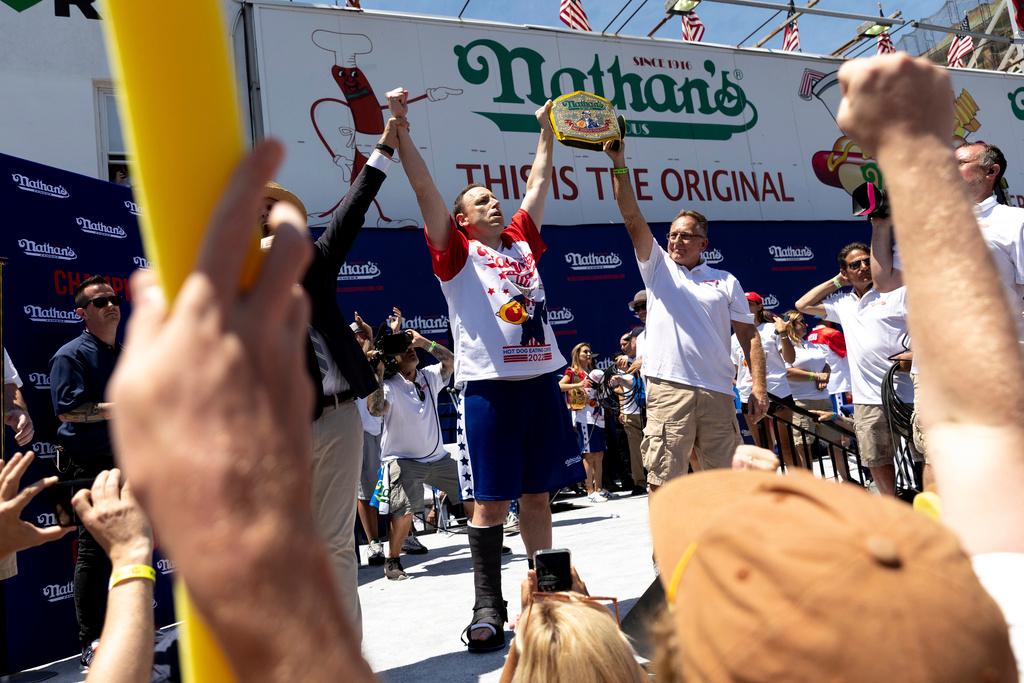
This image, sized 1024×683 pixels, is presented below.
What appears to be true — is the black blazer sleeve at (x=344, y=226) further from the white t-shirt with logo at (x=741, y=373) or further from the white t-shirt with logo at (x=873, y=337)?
the white t-shirt with logo at (x=741, y=373)

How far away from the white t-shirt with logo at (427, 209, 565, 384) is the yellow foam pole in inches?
116

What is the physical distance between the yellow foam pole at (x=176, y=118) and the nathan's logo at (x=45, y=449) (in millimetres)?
4308

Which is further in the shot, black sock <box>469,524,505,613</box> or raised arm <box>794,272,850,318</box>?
raised arm <box>794,272,850,318</box>

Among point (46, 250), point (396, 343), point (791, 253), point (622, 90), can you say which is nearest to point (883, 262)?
point (396, 343)

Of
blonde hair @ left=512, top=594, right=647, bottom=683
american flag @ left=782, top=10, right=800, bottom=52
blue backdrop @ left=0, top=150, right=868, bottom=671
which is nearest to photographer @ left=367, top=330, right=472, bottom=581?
blue backdrop @ left=0, top=150, right=868, bottom=671

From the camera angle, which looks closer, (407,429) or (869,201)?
(869,201)

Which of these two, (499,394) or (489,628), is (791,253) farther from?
(489,628)

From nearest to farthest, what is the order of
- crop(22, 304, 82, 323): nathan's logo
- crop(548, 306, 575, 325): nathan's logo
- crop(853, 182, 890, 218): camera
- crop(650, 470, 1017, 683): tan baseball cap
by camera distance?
crop(650, 470, 1017, 683): tan baseball cap < crop(853, 182, 890, 218): camera < crop(22, 304, 82, 323): nathan's logo < crop(548, 306, 575, 325): nathan's logo

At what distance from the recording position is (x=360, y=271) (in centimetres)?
1053

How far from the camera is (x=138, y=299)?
0.54 meters

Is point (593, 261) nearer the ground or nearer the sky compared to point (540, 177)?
nearer the sky

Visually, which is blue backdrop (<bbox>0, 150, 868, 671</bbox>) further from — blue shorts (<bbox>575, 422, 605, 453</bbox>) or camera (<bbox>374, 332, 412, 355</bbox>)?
blue shorts (<bbox>575, 422, 605, 453</bbox>)

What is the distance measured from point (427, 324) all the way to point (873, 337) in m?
6.65

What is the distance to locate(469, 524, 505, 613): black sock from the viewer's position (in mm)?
3412
